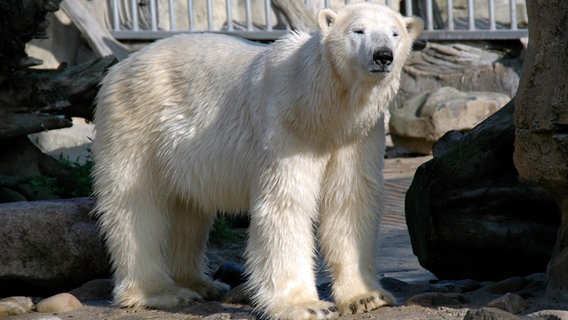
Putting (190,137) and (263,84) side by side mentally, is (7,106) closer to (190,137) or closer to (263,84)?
(190,137)

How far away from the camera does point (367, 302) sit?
505cm

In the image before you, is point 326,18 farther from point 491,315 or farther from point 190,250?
point 190,250

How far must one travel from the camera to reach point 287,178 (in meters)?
4.98

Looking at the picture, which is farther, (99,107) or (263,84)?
(99,107)

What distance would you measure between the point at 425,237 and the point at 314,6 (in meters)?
6.94

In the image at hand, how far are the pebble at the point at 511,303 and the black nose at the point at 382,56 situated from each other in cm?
129

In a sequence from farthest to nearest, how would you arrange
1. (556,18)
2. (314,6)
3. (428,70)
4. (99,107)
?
(428,70) < (314,6) < (99,107) < (556,18)

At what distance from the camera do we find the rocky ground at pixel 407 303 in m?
4.65

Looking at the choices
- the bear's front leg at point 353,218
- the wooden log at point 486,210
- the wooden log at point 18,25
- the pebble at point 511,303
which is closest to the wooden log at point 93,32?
the wooden log at point 18,25

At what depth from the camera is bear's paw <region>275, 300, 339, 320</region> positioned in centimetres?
483

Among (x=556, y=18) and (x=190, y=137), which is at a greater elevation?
(x=556, y=18)

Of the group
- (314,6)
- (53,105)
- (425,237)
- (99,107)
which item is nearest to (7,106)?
(53,105)

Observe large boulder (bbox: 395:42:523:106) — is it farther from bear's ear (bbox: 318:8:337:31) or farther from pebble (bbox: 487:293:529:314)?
pebble (bbox: 487:293:529:314)

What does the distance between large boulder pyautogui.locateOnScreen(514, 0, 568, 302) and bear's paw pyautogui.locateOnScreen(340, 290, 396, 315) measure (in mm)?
857
